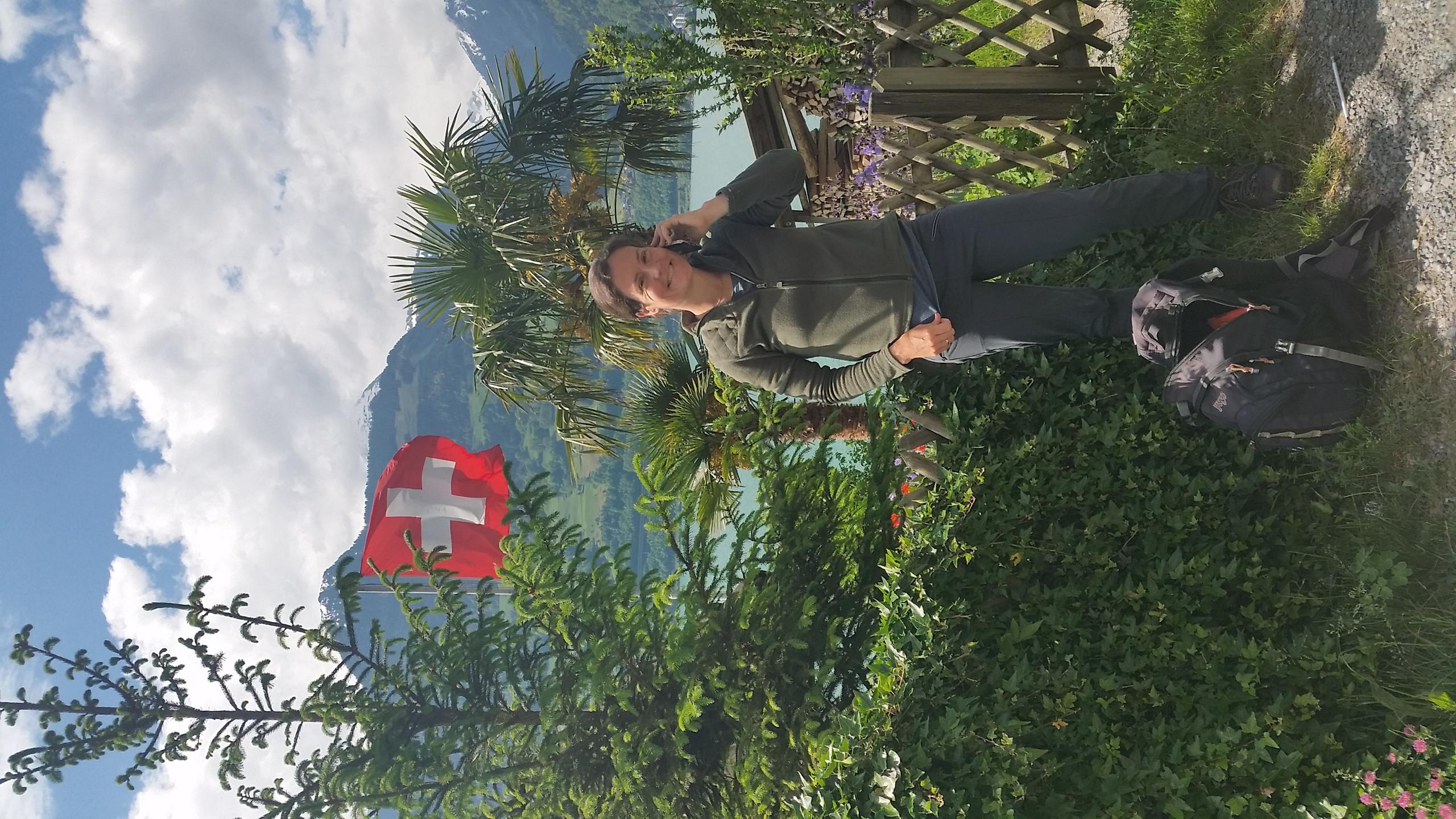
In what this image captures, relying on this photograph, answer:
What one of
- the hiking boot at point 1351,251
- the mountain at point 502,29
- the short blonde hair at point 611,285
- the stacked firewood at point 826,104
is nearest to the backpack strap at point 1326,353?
the hiking boot at point 1351,251

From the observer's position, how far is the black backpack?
266cm

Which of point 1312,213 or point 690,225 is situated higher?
point 690,225

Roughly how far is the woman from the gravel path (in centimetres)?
35

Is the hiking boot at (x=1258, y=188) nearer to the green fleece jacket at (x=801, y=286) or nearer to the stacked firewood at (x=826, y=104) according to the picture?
the green fleece jacket at (x=801, y=286)

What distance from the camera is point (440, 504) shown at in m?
8.78

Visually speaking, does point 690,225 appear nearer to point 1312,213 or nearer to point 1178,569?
point 1178,569

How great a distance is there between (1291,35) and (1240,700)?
2842 mm

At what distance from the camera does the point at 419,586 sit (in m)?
4.07

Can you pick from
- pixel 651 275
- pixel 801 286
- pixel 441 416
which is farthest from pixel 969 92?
pixel 441 416

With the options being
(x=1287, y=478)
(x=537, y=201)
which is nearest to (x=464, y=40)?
(x=537, y=201)

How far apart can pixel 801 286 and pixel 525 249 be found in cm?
340

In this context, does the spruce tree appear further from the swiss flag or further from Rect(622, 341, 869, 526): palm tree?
the swiss flag

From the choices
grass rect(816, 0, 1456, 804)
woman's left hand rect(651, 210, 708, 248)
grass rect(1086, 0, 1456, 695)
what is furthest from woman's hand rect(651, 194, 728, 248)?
grass rect(1086, 0, 1456, 695)

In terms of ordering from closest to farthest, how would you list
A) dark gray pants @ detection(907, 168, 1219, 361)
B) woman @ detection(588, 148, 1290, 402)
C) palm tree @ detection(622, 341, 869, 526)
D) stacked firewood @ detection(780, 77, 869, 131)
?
woman @ detection(588, 148, 1290, 402), dark gray pants @ detection(907, 168, 1219, 361), palm tree @ detection(622, 341, 869, 526), stacked firewood @ detection(780, 77, 869, 131)
